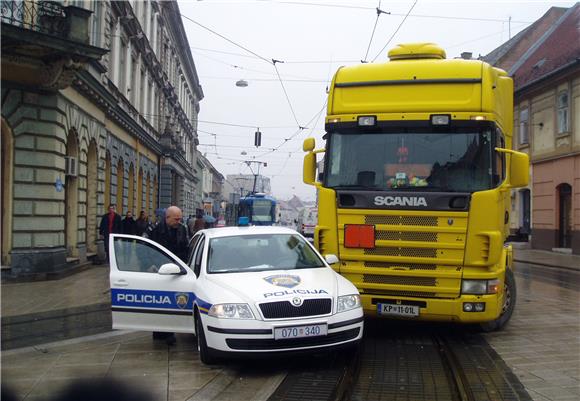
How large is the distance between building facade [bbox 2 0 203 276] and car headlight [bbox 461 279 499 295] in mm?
9930

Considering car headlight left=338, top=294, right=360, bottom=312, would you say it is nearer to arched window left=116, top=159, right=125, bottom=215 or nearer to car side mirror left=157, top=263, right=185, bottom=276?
car side mirror left=157, top=263, right=185, bottom=276

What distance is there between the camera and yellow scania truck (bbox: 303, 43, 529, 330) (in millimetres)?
6801

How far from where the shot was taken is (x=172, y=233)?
8.41 m

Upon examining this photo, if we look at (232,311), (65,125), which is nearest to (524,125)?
(65,125)

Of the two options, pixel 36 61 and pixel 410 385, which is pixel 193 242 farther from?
pixel 36 61

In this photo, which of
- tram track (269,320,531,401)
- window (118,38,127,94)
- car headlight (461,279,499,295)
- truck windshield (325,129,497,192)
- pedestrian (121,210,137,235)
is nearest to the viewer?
tram track (269,320,531,401)

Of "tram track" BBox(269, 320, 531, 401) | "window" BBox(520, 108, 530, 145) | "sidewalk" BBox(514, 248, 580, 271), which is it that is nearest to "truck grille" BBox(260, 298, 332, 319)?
"tram track" BBox(269, 320, 531, 401)

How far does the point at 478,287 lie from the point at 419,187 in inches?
55.2

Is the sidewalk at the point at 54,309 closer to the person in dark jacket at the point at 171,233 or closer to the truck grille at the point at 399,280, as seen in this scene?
the person in dark jacket at the point at 171,233

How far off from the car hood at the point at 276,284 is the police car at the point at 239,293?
0.03 ft

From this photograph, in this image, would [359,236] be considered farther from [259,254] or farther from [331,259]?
[259,254]

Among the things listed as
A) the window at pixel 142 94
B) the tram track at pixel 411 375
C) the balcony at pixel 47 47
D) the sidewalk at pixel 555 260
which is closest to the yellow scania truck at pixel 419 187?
the tram track at pixel 411 375

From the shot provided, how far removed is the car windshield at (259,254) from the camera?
22.2 feet

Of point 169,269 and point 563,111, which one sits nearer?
point 169,269
